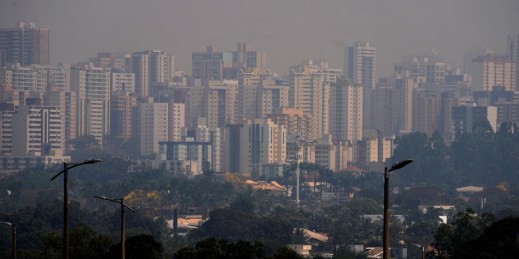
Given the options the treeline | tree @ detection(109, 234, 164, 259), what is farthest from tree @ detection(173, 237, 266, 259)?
the treeline

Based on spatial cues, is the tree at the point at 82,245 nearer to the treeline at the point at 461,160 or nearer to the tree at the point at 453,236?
the tree at the point at 453,236

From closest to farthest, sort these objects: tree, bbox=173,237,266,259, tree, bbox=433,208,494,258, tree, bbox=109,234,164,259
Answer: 1. tree, bbox=173,237,266,259
2. tree, bbox=109,234,164,259
3. tree, bbox=433,208,494,258

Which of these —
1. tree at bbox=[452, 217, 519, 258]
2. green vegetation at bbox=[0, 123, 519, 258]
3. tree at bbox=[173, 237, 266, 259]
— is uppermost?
tree at bbox=[452, 217, 519, 258]

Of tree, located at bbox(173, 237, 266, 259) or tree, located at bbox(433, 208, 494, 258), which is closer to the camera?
tree, located at bbox(173, 237, 266, 259)

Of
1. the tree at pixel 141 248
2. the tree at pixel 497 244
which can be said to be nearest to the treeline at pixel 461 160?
the tree at pixel 497 244

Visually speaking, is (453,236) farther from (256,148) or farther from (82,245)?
(256,148)

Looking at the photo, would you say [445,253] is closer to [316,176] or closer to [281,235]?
[281,235]

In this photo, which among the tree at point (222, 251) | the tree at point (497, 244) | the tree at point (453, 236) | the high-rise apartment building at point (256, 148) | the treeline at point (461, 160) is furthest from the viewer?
the high-rise apartment building at point (256, 148)

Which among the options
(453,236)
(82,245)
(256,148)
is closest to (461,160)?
(256,148)

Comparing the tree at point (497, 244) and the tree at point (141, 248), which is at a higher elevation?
Answer: the tree at point (497, 244)

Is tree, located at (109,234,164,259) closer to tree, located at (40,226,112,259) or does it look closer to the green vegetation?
the green vegetation

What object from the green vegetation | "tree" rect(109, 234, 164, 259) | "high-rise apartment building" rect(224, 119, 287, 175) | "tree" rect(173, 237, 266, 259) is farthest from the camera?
"high-rise apartment building" rect(224, 119, 287, 175)
